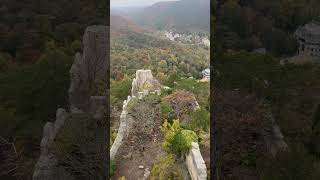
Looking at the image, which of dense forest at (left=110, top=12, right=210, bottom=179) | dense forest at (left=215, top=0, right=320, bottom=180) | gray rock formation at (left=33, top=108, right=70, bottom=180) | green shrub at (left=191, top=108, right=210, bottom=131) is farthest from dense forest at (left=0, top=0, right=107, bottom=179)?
dense forest at (left=215, top=0, right=320, bottom=180)

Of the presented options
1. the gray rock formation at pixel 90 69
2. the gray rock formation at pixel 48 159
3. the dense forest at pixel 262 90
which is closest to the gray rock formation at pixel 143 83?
the dense forest at pixel 262 90

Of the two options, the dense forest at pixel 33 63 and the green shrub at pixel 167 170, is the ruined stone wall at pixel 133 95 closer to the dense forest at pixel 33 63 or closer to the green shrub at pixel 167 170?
the green shrub at pixel 167 170

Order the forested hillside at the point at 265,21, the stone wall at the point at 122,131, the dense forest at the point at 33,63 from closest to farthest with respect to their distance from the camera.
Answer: the dense forest at the point at 33,63
the stone wall at the point at 122,131
the forested hillside at the point at 265,21

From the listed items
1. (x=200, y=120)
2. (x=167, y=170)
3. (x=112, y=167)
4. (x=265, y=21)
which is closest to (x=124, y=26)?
(x=265, y=21)

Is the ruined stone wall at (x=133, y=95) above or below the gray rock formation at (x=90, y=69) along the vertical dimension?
below

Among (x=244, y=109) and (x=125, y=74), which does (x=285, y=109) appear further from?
(x=125, y=74)

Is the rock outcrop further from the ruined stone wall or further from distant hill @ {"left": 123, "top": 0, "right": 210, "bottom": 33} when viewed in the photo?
distant hill @ {"left": 123, "top": 0, "right": 210, "bottom": 33}

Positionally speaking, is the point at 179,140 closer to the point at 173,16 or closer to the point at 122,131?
the point at 122,131
